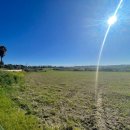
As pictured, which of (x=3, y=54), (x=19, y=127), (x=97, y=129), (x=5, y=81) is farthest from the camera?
Answer: (x=3, y=54)

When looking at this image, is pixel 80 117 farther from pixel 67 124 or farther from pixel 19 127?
pixel 19 127

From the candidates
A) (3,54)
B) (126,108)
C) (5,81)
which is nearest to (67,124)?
(126,108)

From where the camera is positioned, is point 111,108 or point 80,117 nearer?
point 80,117

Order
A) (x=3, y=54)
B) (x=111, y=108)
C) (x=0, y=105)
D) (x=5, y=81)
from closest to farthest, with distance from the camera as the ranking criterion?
(x=0, y=105), (x=111, y=108), (x=5, y=81), (x=3, y=54)

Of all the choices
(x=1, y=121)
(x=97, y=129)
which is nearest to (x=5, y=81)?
(x=1, y=121)

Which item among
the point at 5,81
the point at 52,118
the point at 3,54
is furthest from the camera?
the point at 3,54

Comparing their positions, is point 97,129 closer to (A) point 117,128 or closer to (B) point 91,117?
(A) point 117,128

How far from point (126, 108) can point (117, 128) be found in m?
4.20

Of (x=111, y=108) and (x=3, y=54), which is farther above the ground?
(x=3, y=54)

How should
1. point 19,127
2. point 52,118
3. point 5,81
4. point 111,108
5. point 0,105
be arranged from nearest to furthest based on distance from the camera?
point 19,127 < point 52,118 < point 0,105 < point 111,108 < point 5,81

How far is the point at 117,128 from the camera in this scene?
8648mm

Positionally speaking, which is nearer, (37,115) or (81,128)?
(81,128)

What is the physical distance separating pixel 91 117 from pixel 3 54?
223 feet

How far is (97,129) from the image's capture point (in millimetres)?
8406
